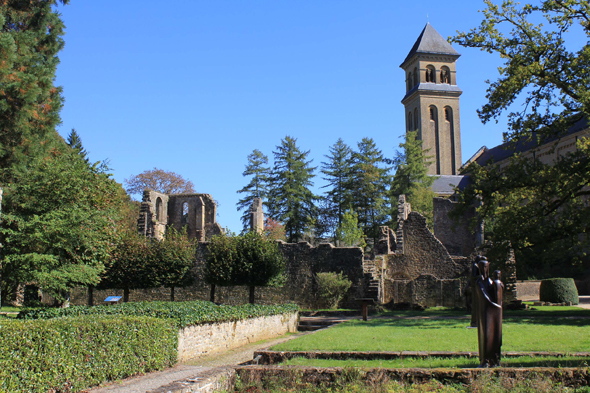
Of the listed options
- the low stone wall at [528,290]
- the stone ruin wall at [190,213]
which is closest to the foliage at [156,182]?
the stone ruin wall at [190,213]

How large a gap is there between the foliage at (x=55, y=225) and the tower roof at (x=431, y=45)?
64835mm

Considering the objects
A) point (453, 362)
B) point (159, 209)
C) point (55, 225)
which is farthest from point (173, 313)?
point (159, 209)

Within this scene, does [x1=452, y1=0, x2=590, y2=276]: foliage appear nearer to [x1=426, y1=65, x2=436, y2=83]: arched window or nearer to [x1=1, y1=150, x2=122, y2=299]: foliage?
[x1=1, y1=150, x2=122, y2=299]: foliage

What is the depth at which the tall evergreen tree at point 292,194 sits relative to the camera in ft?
140

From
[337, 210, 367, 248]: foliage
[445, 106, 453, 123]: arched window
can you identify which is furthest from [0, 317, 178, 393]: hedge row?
[445, 106, 453, 123]: arched window

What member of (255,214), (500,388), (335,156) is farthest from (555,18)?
(335,156)

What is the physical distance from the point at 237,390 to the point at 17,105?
15.8 m

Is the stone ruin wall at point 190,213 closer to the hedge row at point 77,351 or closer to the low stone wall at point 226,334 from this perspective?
the low stone wall at point 226,334

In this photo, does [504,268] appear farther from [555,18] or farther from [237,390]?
[237,390]

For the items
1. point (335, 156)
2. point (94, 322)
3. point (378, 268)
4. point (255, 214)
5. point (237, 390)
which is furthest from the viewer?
point (335, 156)

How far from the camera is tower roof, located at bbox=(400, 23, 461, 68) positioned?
75.3 metres

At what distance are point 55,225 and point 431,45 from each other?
70.1 metres

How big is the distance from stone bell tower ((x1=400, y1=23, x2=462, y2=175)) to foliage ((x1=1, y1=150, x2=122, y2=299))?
60.9 meters

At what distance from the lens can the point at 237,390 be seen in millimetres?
7773
